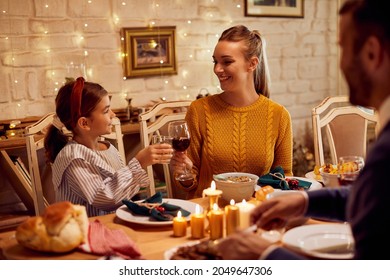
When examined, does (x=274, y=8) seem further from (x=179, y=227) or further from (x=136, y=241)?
(x=136, y=241)

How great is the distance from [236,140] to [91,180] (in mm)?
689

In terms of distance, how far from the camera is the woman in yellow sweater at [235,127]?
6.68 ft

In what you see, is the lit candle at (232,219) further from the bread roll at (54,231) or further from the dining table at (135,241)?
the bread roll at (54,231)

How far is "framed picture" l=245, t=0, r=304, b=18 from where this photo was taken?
3.47 metres

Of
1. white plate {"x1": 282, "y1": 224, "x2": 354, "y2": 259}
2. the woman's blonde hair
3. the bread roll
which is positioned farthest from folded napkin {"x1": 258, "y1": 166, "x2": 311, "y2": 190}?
the bread roll

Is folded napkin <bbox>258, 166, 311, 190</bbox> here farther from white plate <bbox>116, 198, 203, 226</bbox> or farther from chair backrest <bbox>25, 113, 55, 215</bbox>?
chair backrest <bbox>25, 113, 55, 215</bbox>

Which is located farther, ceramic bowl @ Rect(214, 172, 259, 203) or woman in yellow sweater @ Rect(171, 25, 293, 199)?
woman in yellow sweater @ Rect(171, 25, 293, 199)

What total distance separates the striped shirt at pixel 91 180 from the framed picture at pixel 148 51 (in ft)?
4.56

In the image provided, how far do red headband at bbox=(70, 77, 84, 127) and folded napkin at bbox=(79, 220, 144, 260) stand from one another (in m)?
0.62

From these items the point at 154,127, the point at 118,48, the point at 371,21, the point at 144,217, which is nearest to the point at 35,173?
the point at 154,127

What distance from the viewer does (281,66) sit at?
3.70 m

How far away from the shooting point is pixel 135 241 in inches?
46.7

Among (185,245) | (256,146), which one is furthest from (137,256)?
(256,146)
